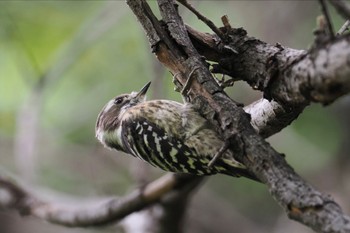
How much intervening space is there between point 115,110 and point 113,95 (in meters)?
2.77

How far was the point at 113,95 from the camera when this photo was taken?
20.9ft

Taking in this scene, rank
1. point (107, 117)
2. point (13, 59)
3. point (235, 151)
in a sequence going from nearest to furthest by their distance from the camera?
point (235, 151)
point (107, 117)
point (13, 59)

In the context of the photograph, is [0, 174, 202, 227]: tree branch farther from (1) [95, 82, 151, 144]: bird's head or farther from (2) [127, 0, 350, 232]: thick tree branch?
(2) [127, 0, 350, 232]: thick tree branch

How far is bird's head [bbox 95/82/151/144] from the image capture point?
11.7 feet

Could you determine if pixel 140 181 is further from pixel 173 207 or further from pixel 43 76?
pixel 43 76

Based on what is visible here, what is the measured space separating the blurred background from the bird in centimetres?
237

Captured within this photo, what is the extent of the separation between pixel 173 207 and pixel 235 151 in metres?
2.10

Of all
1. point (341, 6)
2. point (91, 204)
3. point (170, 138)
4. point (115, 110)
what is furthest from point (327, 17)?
point (91, 204)

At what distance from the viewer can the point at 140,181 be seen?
13.6 feet

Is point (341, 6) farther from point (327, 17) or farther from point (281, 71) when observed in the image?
point (281, 71)

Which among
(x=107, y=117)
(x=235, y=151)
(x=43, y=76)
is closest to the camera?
(x=235, y=151)

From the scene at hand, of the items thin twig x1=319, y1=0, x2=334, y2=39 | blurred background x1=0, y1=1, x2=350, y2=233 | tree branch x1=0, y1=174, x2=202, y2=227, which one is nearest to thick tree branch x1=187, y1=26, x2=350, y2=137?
thin twig x1=319, y1=0, x2=334, y2=39

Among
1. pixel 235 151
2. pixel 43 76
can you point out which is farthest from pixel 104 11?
pixel 235 151

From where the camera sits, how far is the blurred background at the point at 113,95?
5977 mm
